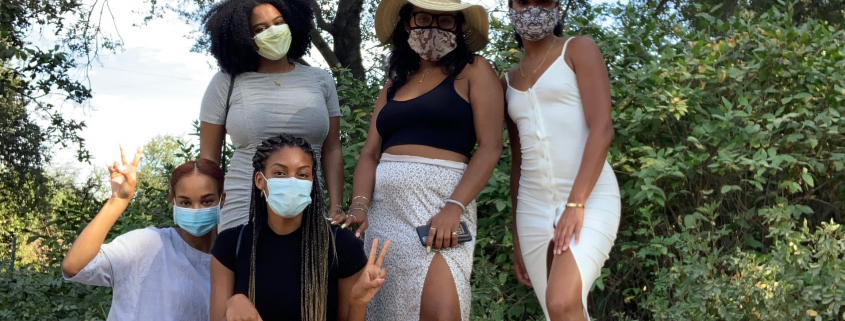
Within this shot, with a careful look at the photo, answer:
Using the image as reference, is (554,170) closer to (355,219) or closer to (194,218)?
(355,219)

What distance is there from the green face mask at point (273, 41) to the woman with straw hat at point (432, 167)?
52 cm

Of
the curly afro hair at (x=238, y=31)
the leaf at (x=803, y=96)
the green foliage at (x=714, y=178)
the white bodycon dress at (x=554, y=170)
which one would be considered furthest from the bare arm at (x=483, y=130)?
the leaf at (x=803, y=96)

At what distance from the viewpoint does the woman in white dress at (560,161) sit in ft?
9.42

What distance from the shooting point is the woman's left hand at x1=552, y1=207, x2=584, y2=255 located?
2863 millimetres

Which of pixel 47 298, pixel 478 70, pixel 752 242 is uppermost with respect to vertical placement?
pixel 478 70

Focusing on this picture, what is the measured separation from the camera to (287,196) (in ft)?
9.62

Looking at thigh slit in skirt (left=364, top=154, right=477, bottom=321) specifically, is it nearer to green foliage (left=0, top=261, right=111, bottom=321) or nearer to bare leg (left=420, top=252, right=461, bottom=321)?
bare leg (left=420, top=252, right=461, bottom=321)

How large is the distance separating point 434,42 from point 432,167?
1.66 ft

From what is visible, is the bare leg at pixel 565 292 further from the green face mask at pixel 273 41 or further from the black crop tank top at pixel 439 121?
the green face mask at pixel 273 41

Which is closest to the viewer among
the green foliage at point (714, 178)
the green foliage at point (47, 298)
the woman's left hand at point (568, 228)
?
Answer: the woman's left hand at point (568, 228)

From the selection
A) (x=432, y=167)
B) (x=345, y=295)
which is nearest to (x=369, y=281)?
(x=345, y=295)

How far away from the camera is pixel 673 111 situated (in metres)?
4.25

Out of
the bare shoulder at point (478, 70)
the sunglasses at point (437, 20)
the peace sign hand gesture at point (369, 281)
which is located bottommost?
the peace sign hand gesture at point (369, 281)

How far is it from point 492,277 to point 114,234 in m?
3.09
